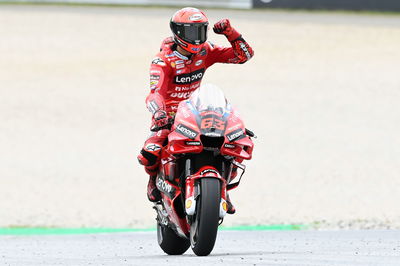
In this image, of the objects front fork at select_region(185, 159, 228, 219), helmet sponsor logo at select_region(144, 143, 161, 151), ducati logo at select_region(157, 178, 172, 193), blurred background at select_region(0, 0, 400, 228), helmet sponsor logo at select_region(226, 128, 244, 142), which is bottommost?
blurred background at select_region(0, 0, 400, 228)

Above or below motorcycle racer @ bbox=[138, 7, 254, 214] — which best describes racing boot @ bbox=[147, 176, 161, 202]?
below

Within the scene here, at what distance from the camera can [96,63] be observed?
981 inches

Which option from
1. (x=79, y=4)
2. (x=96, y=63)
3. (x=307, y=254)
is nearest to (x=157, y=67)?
(x=307, y=254)

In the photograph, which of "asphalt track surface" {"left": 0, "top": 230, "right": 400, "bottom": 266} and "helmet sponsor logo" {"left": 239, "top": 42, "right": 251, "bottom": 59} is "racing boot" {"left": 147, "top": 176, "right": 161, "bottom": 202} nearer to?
"asphalt track surface" {"left": 0, "top": 230, "right": 400, "bottom": 266}

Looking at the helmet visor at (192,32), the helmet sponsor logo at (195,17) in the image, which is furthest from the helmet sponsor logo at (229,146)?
the helmet sponsor logo at (195,17)

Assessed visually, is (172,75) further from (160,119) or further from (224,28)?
(160,119)

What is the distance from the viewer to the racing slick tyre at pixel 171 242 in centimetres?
859

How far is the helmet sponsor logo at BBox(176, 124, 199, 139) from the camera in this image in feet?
23.6

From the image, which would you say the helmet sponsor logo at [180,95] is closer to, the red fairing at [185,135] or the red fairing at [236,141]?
the red fairing at [185,135]

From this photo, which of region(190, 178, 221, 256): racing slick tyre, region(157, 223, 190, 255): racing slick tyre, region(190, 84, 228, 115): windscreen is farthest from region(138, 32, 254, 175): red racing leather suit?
region(190, 178, 221, 256): racing slick tyre

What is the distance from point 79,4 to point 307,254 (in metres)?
26.0

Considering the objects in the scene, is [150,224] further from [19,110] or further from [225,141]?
[19,110]

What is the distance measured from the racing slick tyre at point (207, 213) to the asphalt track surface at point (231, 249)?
0.15 meters

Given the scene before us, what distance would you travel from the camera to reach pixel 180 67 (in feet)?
27.3
